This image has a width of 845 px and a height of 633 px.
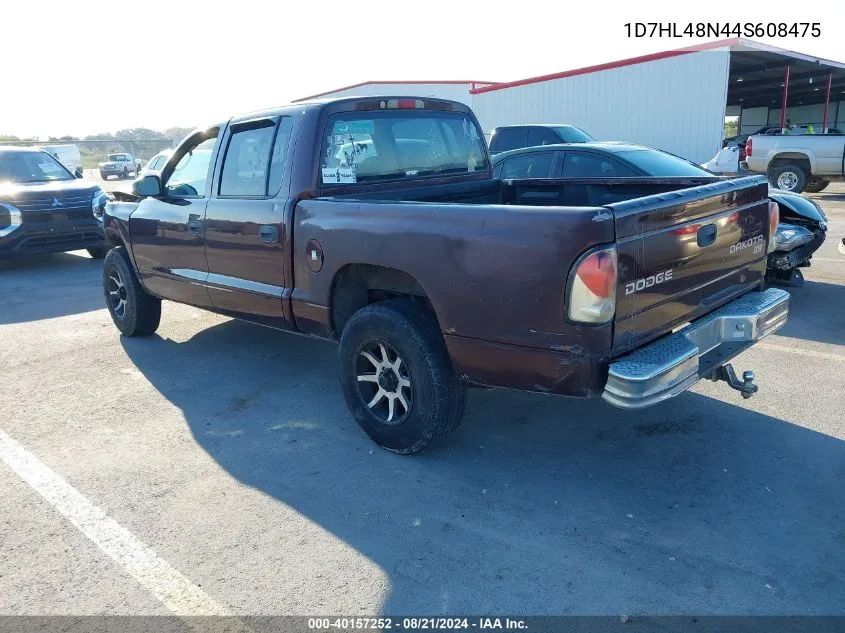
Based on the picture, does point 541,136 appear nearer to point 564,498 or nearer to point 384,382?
point 384,382

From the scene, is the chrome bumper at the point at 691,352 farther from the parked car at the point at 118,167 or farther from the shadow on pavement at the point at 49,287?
the parked car at the point at 118,167

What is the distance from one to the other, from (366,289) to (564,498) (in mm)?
1583

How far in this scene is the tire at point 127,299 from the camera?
5902 mm

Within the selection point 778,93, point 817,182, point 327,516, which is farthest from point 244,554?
point 778,93

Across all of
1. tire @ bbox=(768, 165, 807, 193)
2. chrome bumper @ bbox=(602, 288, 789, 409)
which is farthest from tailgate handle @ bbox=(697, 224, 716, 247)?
tire @ bbox=(768, 165, 807, 193)

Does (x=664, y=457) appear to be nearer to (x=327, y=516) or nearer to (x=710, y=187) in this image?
(x=710, y=187)

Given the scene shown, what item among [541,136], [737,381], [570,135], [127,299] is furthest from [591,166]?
[570,135]

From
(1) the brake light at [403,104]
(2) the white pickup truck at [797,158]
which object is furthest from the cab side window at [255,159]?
(2) the white pickup truck at [797,158]

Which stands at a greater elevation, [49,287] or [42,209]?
[42,209]

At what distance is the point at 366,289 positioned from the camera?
154 inches

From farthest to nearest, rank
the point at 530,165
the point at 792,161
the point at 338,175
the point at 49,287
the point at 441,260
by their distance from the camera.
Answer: the point at 792,161 < the point at 49,287 < the point at 530,165 < the point at 338,175 < the point at 441,260

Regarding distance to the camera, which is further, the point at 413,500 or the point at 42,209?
the point at 42,209

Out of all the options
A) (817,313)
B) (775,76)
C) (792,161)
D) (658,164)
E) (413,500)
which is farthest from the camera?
(775,76)

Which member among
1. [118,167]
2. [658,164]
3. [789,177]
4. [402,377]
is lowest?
[789,177]
